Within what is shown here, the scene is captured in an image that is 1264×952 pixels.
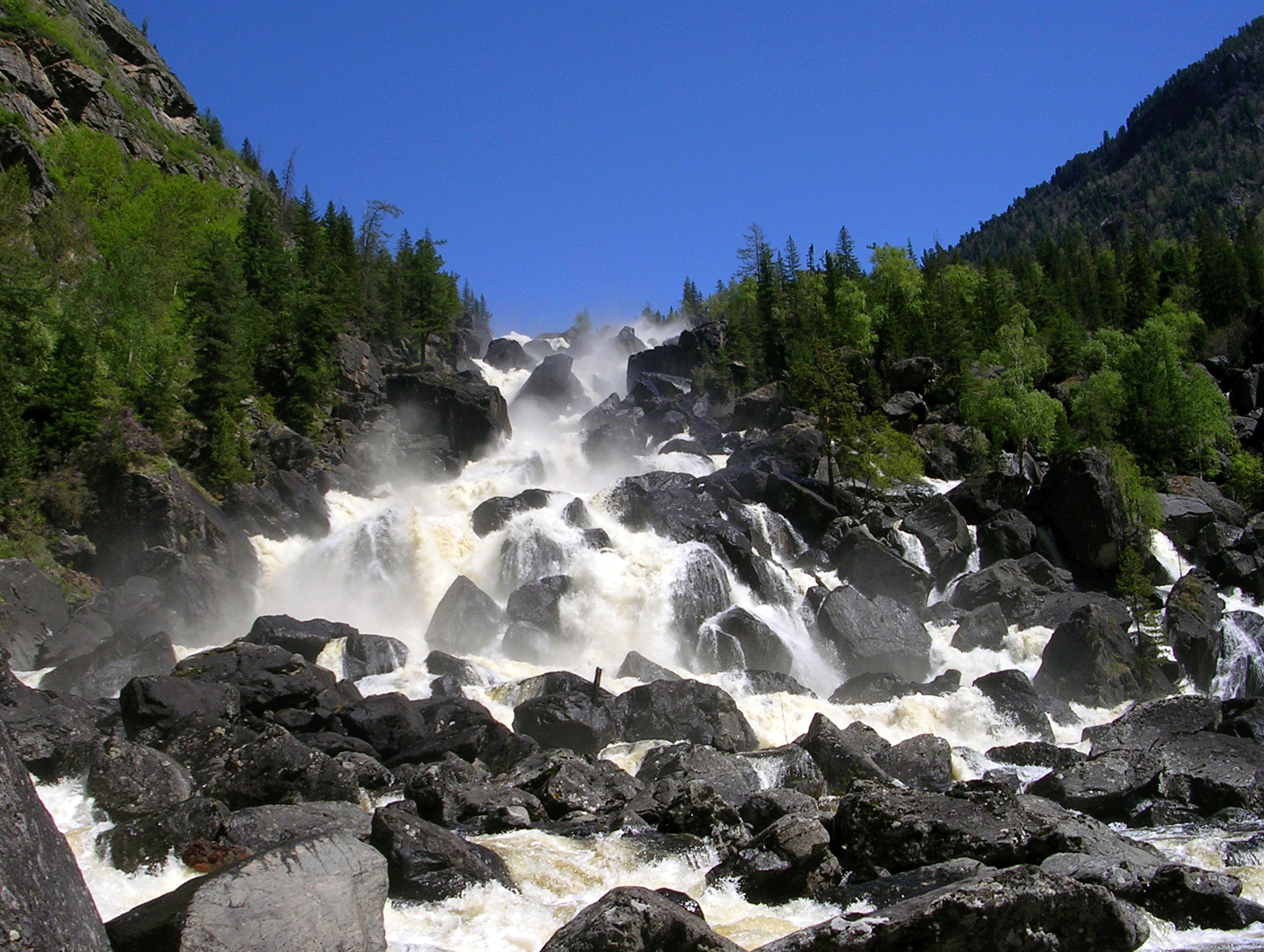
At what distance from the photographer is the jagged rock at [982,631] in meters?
36.2

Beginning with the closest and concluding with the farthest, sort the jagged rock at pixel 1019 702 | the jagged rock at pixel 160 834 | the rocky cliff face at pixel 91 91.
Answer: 1. the jagged rock at pixel 160 834
2. the jagged rock at pixel 1019 702
3. the rocky cliff face at pixel 91 91

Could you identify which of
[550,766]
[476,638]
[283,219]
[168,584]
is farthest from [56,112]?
[550,766]

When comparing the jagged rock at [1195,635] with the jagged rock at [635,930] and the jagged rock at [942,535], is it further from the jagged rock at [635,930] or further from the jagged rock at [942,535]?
the jagged rock at [635,930]

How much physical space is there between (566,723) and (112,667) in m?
14.4

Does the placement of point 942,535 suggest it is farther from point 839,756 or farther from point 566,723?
point 566,723

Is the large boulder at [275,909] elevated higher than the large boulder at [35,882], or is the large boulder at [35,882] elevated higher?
the large boulder at [35,882]

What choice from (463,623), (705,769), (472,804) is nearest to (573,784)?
(472,804)

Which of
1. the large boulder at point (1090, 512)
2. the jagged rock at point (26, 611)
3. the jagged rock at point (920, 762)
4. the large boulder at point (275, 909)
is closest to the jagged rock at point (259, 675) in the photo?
the jagged rock at point (26, 611)

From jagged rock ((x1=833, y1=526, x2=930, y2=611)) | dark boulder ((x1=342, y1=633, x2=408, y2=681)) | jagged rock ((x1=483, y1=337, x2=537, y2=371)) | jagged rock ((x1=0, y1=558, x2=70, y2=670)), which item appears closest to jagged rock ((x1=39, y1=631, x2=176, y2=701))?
jagged rock ((x1=0, y1=558, x2=70, y2=670))

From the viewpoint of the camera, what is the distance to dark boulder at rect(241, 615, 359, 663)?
28.8 metres

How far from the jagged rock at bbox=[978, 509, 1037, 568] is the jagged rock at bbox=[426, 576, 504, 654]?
27.2m

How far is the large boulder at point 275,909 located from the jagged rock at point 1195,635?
35.8 meters

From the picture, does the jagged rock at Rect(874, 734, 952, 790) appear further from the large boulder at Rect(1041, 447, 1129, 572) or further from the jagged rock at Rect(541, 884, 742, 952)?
the large boulder at Rect(1041, 447, 1129, 572)

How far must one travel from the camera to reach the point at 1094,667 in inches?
1270
